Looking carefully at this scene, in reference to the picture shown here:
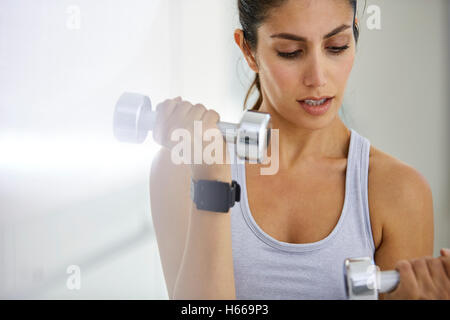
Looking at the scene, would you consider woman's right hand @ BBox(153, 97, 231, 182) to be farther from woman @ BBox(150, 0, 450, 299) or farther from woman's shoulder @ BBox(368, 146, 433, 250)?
woman's shoulder @ BBox(368, 146, 433, 250)

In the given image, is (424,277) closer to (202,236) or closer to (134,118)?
(202,236)

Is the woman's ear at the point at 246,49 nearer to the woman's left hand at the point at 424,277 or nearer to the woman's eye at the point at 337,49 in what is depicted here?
the woman's eye at the point at 337,49

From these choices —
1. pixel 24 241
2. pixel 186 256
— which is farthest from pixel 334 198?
pixel 24 241

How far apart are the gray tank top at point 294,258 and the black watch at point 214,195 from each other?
0.11m

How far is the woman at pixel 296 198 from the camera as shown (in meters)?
0.49

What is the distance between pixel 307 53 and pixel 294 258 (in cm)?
26

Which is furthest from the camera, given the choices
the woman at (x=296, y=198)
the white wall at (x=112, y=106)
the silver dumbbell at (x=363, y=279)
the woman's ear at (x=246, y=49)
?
the white wall at (x=112, y=106)

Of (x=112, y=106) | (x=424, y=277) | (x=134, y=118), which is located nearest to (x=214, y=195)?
(x=134, y=118)

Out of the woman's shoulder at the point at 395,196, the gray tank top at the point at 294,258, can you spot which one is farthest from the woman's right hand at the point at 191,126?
the woman's shoulder at the point at 395,196

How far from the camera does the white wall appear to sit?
2.44 ft

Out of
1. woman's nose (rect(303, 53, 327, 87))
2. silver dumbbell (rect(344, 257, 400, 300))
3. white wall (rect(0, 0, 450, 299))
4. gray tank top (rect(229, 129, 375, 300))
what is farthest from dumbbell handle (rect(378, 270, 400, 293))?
white wall (rect(0, 0, 450, 299))

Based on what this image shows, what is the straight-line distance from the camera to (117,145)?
2.86ft

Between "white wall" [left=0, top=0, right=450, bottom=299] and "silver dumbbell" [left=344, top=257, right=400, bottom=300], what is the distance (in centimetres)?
51

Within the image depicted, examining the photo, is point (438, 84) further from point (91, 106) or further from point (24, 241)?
point (24, 241)
